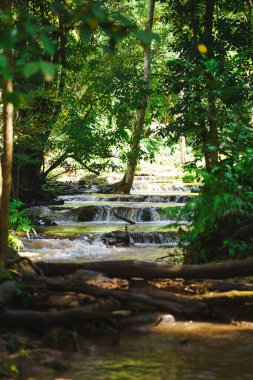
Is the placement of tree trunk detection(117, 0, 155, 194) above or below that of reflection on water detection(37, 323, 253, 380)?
above

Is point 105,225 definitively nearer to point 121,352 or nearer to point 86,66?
point 86,66

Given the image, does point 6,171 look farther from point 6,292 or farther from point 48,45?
point 48,45

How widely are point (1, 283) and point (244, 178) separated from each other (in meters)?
3.79

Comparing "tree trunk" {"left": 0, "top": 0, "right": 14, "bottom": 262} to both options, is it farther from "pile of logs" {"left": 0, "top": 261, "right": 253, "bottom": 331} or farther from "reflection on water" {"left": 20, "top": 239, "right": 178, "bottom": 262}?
"reflection on water" {"left": 20, "top": 239, "right": 178, "bottom": 262}

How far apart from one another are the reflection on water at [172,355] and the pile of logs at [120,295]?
191mm

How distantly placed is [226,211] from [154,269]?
67.1 inches

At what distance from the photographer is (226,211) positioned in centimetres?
586

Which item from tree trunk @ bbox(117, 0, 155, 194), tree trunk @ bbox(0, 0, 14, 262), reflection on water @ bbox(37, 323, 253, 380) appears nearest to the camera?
reflection on water @ bbox(37, 323, 253, 380)

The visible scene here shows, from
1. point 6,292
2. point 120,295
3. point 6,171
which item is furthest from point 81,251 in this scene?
point 6,292

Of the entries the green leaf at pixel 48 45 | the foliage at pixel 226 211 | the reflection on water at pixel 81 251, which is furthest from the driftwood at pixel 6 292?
the reflection on water at pixel 81 251

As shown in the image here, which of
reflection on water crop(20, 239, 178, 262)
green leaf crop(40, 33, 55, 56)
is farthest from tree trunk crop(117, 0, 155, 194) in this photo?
green leaf crop(40, 33, 55, 56)

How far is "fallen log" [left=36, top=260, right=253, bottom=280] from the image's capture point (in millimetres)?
4570

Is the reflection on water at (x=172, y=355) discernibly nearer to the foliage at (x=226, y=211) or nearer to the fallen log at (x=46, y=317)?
the fallen log at (x=46, y=317)

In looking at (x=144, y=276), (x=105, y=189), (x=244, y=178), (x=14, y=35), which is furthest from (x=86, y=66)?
(x=14, y=35)
